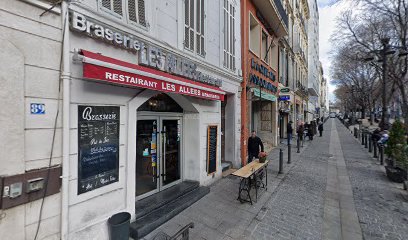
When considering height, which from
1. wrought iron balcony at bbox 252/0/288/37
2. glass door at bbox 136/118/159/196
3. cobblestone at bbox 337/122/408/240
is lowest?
cobblestone at bbox 337/122/408/240

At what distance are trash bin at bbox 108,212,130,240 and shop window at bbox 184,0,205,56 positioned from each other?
14.7ft

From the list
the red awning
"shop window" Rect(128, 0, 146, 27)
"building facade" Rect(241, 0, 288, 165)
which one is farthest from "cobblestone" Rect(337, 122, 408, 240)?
"shop window" Rect(128, 0, 146, 27)

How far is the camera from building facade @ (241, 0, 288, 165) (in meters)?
10.2

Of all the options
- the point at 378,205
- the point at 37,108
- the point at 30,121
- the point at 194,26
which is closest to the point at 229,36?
the point at 194,26

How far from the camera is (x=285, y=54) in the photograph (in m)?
18.8

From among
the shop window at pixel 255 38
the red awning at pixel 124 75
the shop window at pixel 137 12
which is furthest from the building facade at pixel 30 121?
the shop window at pixel 255 38

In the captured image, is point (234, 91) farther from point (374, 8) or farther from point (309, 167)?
point (374, 8)

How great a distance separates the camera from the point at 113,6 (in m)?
4.20

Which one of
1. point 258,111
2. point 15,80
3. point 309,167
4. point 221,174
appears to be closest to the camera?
point 15,80

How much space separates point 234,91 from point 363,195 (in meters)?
5.57

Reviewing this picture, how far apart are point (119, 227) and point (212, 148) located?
4.38m

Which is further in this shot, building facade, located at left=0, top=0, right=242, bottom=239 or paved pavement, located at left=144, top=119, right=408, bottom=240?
paved pavement, located at left=144, top=119, right=408, bottom=240

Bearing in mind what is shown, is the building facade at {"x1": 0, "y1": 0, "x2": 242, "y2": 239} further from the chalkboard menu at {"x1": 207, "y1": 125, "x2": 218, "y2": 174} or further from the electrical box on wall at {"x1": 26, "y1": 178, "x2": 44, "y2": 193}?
the chalkboard menu at {"x1": 207, "y1": 125, "x2": 218, "y2": 174}

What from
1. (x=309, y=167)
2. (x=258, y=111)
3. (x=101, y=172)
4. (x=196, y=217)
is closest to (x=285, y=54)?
(x=258, y=111)
